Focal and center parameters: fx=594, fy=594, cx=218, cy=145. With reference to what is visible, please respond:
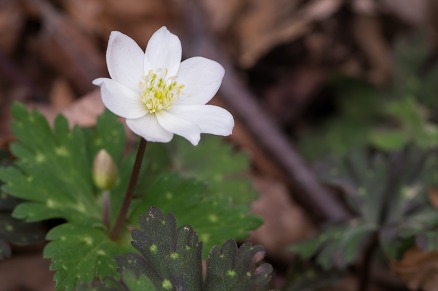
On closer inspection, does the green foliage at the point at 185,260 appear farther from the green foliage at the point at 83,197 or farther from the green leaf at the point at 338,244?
the green leaf at the point at 338,244

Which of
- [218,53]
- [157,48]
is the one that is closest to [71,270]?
[157,48]

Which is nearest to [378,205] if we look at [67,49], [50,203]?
[50,203]

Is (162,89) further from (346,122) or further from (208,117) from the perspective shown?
(346,122)

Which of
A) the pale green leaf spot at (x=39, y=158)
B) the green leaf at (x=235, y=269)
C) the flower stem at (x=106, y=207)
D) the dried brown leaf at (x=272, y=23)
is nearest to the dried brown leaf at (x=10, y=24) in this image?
the dried brown leaf at (x=272, y=23)

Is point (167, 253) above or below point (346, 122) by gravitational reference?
below

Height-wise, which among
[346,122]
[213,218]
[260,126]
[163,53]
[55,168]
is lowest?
[213,218]

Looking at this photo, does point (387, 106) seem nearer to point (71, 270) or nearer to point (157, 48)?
point (157, 48)
